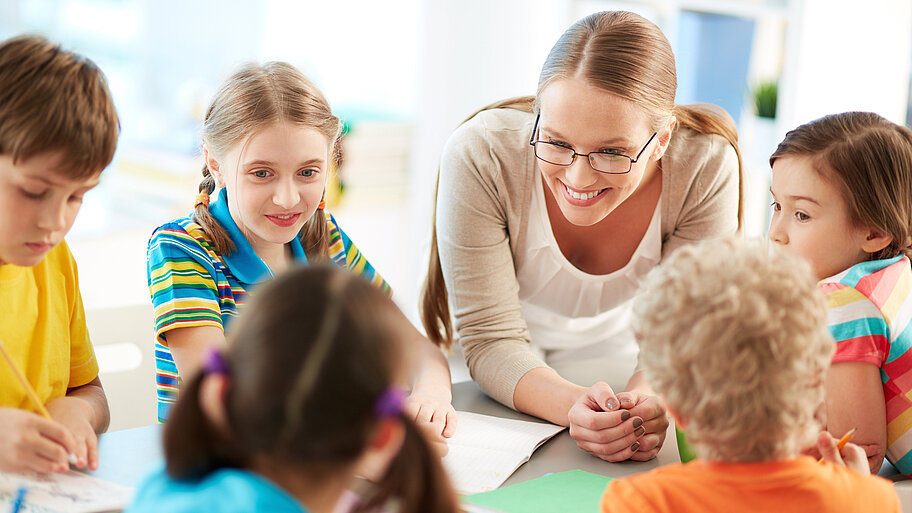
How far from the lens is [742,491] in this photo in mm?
772

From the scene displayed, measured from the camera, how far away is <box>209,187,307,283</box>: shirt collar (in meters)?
1.31

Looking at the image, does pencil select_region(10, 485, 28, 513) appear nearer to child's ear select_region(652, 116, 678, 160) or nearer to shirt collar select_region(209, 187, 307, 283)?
shirt collar select_region(209, 187, 307, 283)

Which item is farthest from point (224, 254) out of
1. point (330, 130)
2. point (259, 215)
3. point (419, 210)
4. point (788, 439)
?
point (419, 210)

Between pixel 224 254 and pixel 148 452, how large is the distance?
1.08 feet

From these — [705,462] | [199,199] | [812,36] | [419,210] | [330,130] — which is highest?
[812,36]

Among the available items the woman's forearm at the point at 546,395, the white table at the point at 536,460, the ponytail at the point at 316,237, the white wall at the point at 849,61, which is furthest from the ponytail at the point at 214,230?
the white wall at the point at 849,61

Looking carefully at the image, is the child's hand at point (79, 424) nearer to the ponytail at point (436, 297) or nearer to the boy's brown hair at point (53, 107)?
the boy's brown hair at point (53, 107)

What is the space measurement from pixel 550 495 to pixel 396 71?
3.10 metres

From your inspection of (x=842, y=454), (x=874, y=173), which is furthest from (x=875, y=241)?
(x=842, y=454)

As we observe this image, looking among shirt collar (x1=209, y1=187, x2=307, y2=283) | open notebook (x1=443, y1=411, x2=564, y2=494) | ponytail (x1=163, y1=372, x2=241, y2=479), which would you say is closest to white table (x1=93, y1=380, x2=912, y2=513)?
open notebook (x1=443, y1=411, x2=564, y2=494)

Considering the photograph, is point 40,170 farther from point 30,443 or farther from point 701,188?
point 701,188

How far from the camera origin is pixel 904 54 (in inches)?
104

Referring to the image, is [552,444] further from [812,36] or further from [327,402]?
[812,36]

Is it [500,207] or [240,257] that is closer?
[240,257]
